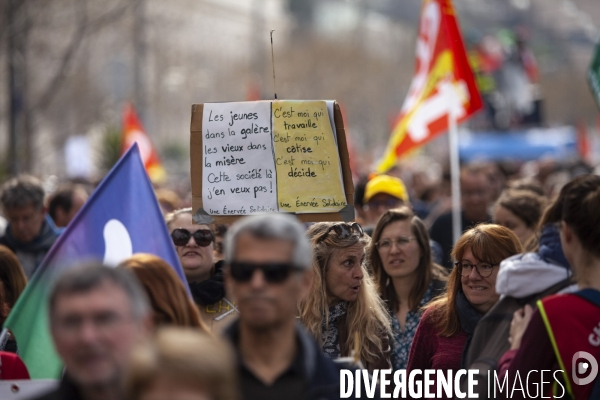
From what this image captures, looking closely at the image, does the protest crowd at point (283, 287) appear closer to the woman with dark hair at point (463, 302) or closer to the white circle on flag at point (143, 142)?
the woman with dark hair at point (463, 302)

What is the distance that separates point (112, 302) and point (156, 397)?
46 centimetres

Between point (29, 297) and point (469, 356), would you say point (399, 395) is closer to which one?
point (469, 356)

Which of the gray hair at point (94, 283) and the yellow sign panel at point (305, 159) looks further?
the yellow sign panel at point (305, 159)

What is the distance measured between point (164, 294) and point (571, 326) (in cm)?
134

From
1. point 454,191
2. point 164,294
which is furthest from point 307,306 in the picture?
point 454,191

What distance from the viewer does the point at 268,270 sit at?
325 cm

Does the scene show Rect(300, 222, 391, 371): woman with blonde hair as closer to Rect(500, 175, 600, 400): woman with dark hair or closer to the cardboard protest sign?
the cardboard protest sign

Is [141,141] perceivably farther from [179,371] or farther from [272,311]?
[179,371]

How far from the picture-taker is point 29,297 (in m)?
4.50

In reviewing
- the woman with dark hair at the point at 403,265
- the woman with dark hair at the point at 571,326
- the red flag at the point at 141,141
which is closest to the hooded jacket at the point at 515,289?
the woman with dark hair at the point at 571,326

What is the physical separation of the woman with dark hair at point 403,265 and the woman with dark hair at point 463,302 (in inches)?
41.7

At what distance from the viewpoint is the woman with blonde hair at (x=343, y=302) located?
5.11 meters

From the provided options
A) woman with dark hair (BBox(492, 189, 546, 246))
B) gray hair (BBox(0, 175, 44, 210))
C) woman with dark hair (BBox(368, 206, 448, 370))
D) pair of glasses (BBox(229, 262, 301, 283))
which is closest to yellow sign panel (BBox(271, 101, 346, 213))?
woman with dark hair (BBox(368, 206, 448, 370))

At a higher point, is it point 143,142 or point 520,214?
point 143,142
